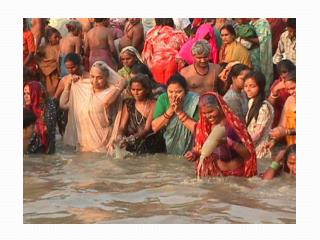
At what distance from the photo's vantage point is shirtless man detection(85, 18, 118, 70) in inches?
274

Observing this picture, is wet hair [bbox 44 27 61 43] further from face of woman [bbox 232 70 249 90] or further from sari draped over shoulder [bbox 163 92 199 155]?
face of woman [bbox 232 70 249 90]

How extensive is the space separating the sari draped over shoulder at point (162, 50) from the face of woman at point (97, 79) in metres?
0.47

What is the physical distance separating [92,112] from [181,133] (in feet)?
3.08

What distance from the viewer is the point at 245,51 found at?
700 centimetres

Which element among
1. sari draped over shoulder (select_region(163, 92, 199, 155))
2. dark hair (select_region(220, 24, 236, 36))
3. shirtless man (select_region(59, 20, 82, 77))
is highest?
dark hair (select_region(220, 24, 236, 36))

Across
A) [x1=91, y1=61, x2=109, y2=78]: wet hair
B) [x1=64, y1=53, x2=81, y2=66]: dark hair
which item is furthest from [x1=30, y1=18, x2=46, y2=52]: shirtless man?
[x1=91, y1=61, x2=109, y2=78]: wet hair

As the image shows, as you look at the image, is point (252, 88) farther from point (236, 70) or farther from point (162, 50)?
Answer: point (162, 50)

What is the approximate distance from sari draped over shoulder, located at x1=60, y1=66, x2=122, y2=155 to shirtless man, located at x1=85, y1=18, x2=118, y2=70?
0.27 meters

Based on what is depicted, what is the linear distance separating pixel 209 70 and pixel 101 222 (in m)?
1.86

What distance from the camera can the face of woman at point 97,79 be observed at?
6.99 meters

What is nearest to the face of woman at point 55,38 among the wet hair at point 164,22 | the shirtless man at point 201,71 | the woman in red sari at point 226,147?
the wet hair at point 164,22

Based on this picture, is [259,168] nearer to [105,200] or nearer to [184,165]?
[184,165]

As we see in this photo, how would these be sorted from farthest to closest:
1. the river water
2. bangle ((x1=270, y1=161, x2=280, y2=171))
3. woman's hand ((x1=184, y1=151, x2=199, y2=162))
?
woman's hand ((x1=184, y1=151, x2=199, y2=162)) → bangle ((x1=270, y1=161, x2=280, y2=171)) → the river water

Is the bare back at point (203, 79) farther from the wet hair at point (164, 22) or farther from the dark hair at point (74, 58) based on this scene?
the dark hair at point (74, 58)
